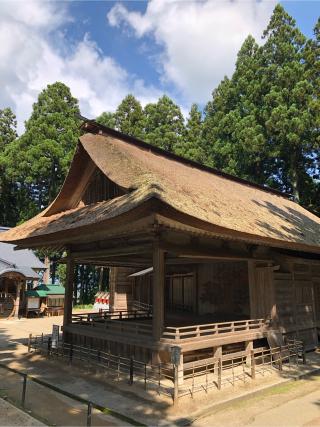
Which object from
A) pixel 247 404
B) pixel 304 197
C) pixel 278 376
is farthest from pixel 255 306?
pixel 304 197

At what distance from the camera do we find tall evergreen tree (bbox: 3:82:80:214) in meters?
35.8

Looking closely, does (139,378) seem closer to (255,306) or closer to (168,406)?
(168,406)

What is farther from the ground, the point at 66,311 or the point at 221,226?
the point at 221,226

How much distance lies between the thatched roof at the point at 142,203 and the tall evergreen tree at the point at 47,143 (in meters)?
21.3

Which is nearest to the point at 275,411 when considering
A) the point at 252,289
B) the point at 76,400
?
the point at 76,400

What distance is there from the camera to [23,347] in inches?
596

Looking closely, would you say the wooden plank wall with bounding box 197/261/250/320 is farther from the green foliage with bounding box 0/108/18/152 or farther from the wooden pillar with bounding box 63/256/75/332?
the green foliage with bounding box 0/108/18/152

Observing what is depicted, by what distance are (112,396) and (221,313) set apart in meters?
7.47

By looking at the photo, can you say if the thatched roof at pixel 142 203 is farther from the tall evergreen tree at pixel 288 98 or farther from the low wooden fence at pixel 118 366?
the tall evergreen tree at pixel 288 98

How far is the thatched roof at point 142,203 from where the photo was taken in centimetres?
920

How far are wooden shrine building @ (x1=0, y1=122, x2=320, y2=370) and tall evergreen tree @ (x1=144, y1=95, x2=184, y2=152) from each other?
2052cm

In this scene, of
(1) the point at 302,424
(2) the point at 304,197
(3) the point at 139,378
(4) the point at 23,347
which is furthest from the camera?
(2) the point at 304,197

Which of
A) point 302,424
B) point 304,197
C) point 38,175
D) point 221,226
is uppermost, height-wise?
point 38,175

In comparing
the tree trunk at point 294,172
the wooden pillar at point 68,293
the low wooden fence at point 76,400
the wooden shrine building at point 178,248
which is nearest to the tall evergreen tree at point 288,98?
the tree trunk at point 294,172
